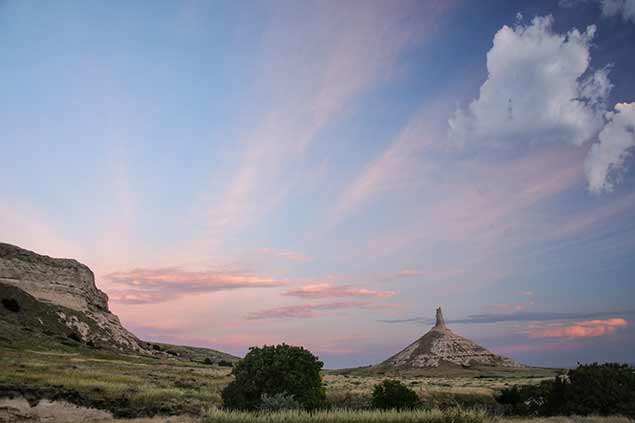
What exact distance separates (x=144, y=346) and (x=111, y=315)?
37.7 feet

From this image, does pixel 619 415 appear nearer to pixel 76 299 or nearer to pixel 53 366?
pixel 53 366

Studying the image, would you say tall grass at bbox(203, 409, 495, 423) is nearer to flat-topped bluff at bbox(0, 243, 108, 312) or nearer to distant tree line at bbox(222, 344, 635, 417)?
distant tree line at bbox(222, 344, 635, 417)

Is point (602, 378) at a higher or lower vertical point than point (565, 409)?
higher

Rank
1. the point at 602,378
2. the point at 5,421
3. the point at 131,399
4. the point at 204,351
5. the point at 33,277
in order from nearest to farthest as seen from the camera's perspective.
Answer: the point at 602,378 < the point at 5,421 < the point at 131,399 < the point at 33,277 < the point at 204,351

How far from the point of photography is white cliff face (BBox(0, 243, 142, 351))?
274ft

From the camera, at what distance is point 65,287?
91.6 metres

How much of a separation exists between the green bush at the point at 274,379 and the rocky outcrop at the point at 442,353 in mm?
94214

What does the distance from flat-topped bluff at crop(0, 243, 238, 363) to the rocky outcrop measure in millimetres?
61594

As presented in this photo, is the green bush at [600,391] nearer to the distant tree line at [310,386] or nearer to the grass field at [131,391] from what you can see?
the distant tree line at [310,386]

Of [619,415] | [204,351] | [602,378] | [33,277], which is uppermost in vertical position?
[33,277]

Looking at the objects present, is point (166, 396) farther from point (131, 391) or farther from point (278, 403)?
point (278, 403)

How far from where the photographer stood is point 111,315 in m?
103

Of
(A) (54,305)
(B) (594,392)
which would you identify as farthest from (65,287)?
(B) (594,392)

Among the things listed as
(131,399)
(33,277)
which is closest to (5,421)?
(131,399)
